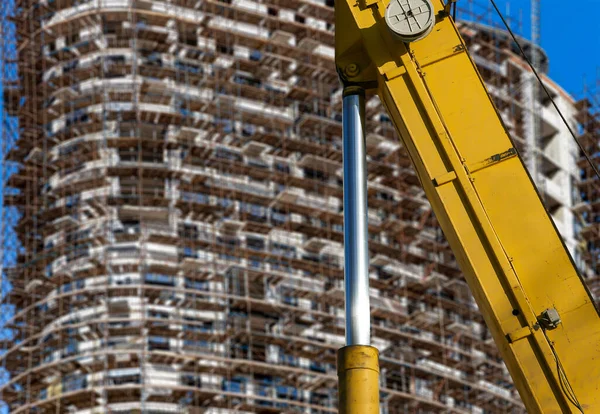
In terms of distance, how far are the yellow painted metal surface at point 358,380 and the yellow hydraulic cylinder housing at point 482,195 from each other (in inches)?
58.8

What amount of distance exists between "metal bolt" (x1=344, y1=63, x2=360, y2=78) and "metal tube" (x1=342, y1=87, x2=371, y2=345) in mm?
546

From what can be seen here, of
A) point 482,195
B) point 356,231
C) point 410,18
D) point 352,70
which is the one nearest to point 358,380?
point 356,231

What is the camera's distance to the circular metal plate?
12484 mm

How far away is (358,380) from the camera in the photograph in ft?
37.0

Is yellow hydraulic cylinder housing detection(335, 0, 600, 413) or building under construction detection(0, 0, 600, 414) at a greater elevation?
building under construction detection(0, 0, 600, 414)

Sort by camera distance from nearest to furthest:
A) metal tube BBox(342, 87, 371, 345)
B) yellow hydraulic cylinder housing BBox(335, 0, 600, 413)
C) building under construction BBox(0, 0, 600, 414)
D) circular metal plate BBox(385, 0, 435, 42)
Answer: metal tube BBox(342, 87, 371, 345)
yellow hydraulic cylinder housing BBox(335, 0, 600, 413)
circular metal plate BBox(385, 0, 435, 42)
building under construction BBox(0, 0, 600, 414)

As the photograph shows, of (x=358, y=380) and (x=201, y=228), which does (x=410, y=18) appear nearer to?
(x=358, y=380)

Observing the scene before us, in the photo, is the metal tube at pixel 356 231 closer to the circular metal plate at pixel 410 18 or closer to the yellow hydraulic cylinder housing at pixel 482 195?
the yellow hydraulic cylinder housing at pixel 482 195

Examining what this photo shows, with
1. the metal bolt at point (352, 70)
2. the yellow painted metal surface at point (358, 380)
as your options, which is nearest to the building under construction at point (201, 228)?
the metal bolt at point (352, 70)

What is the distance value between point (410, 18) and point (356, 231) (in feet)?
7.82

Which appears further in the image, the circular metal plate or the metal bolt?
the metal bolt

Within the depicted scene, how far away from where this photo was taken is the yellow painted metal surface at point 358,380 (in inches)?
441

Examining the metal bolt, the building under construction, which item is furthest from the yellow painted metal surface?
the building under construction

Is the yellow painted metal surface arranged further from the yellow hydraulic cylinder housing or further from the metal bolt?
the metal bolt
